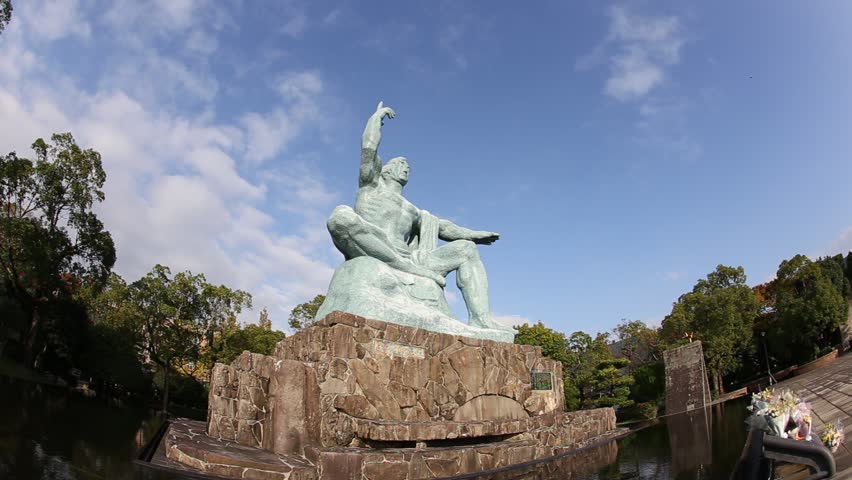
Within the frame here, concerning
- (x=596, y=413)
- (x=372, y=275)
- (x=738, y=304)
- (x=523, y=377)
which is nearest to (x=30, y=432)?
(x=372, y=275)

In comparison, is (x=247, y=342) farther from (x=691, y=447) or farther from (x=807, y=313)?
(x=807, y=313)

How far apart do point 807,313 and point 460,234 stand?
2094 cm

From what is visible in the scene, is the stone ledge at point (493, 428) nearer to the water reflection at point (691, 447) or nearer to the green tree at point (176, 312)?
the water reflection at point (691, 447)

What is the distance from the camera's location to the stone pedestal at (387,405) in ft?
20.9

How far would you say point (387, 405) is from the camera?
7.46 meters

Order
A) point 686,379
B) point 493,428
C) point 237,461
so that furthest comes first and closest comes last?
1. point 686,379
2. point 493,428
3. point 237,461

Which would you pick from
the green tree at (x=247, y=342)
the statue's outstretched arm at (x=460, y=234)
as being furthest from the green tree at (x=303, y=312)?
the statue's outstretched arm at (x=460, y=234)

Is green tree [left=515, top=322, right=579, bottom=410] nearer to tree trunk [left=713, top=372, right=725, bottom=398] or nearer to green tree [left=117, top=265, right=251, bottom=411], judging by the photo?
tree trunk [left=713, top=372, right=725, bottom=398]

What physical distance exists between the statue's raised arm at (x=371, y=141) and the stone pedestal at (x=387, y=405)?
3069 millimetres

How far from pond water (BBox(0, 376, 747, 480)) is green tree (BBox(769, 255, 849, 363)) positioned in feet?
51.7

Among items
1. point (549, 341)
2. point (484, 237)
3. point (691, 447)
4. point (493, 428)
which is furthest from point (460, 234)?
point (549, 341)

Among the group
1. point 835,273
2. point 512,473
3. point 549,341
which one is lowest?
point 512,473

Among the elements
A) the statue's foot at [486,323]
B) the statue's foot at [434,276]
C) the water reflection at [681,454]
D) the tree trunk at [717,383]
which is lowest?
the water reflection at [681,454]

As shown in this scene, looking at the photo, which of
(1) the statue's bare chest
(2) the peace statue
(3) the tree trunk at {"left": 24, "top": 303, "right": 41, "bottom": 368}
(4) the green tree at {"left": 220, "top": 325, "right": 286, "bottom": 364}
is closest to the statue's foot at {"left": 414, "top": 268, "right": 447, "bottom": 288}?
(2) the peace statue
